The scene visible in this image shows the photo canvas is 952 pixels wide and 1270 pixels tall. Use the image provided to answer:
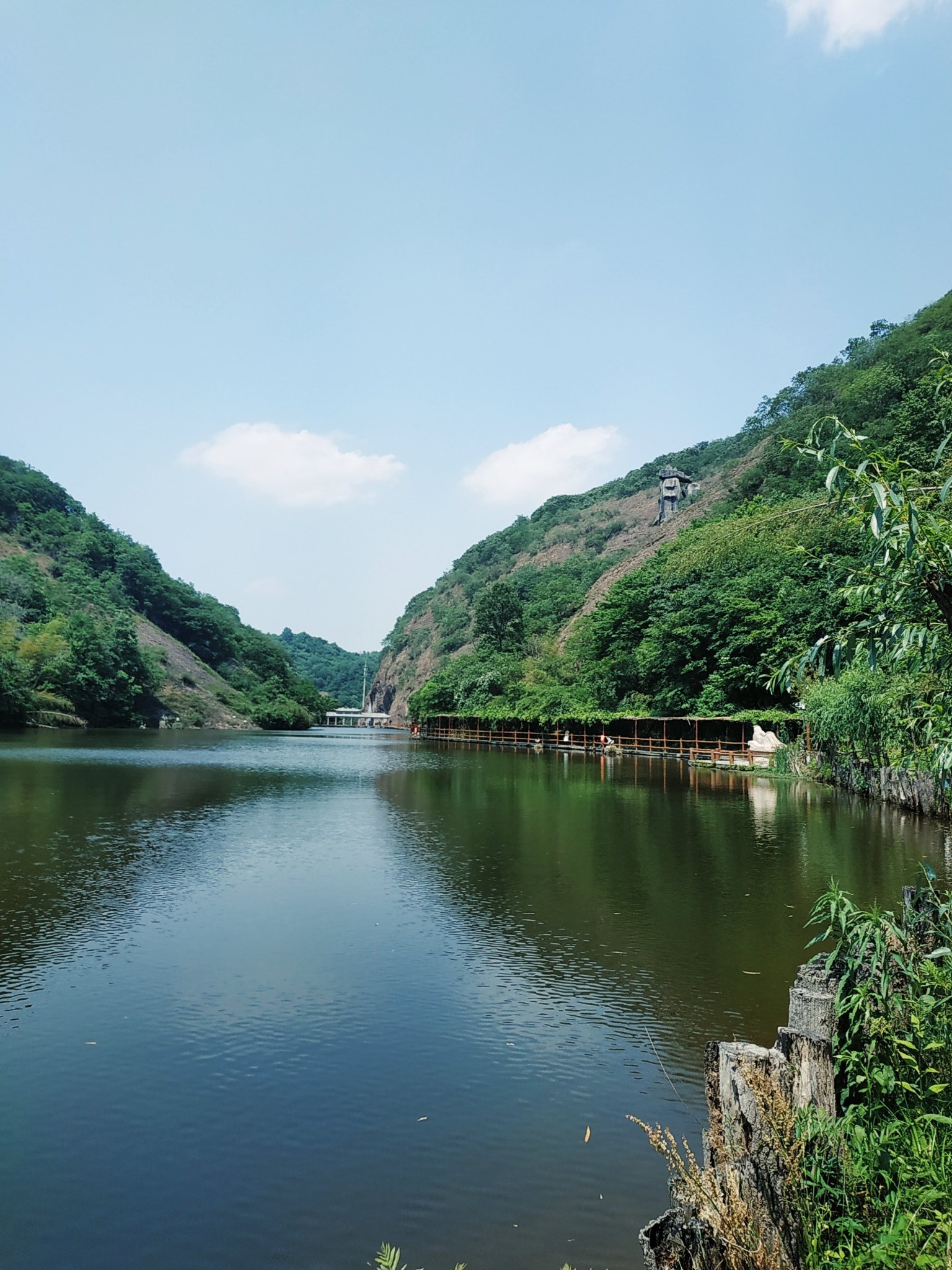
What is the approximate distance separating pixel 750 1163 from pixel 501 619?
75.0 meters

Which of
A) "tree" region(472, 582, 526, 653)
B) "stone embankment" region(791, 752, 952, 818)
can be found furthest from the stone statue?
"stone embankment" region(791, 752, 952, 818)

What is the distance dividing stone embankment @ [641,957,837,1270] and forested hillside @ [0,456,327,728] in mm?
66974

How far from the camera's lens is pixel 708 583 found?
48.7 m

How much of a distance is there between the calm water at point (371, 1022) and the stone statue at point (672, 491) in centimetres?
8398

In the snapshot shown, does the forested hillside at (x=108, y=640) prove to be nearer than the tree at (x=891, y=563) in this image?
Result: No

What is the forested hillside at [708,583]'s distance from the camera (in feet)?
118

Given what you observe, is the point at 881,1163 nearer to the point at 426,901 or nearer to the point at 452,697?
the point at 426,901

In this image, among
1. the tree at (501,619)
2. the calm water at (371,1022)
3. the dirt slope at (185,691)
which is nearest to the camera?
the calm water at (371,1022)

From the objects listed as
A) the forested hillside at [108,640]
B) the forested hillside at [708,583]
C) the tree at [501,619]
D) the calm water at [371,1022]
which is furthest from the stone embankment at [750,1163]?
the tree at [501,619]

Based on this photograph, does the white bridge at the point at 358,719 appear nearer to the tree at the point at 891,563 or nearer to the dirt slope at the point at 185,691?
the dirt slope at the point at 185,691

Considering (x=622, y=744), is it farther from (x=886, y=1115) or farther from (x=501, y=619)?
(x=886, y=1115)

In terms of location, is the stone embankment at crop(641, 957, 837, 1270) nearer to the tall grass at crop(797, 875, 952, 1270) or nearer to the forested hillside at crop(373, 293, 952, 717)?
the tall grass at crop(797, 875, 952, 1270)

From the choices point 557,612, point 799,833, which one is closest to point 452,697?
point 557,612

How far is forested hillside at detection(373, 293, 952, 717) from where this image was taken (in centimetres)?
3584
